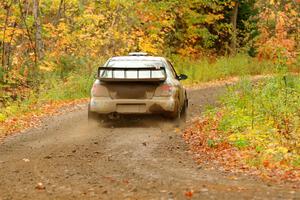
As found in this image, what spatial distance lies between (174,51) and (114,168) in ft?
80.4

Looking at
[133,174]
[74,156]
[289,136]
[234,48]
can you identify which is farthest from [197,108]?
[234,48]

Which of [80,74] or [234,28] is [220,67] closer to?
[234,28]

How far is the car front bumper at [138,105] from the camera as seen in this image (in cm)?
1276

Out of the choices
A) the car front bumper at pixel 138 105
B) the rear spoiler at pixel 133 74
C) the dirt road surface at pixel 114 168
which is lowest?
the dirt road surface at pixel 114 168

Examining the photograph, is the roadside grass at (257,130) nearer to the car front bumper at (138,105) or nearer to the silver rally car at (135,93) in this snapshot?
the car front bumper at (138,105)

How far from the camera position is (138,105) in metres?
12.8

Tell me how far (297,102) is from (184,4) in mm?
20105

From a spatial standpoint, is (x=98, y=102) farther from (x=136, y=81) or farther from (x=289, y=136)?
(x=289, y=136)

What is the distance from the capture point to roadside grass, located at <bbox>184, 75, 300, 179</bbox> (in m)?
9.42

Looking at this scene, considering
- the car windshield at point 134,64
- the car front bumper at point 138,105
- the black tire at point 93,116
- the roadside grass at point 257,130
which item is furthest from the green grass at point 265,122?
the black tire at point 93,116

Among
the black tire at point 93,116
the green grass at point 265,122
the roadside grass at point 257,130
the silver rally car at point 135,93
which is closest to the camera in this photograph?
the roadside grass at point 257,130

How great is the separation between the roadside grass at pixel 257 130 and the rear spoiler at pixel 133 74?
61.8 inches

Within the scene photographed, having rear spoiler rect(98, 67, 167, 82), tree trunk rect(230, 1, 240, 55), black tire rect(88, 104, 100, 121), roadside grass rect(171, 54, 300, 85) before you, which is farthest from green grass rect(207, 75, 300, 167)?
tree trunk rect(230, 1, 240, 55)

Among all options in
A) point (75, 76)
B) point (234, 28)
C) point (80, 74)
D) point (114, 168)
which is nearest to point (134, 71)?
point (114, 168)
